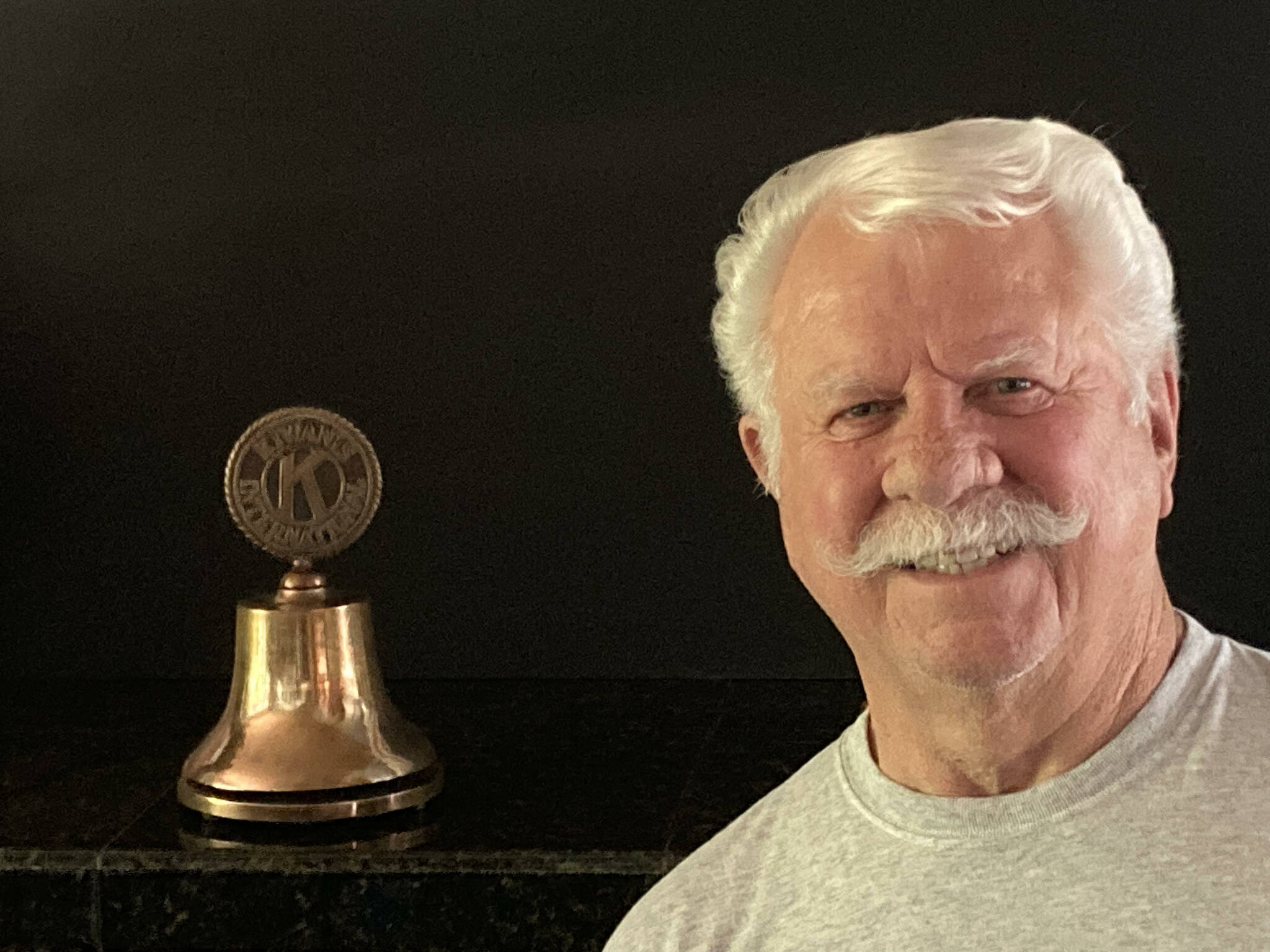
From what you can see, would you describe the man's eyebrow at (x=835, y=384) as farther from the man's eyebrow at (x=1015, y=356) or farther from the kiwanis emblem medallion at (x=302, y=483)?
the kiwanis emblem medallion at (x=302, y=483)

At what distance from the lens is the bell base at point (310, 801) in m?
1.16

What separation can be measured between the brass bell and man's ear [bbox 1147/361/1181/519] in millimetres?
628

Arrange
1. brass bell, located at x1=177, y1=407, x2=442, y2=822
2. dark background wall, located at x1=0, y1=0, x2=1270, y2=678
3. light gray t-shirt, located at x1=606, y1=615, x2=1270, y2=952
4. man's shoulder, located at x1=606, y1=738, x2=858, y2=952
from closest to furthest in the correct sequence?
1. light gray t-shirt, located at x1=606, y1=615, x2=1270, y2=952
2. man's shoulder, located at x1=606, y1=738, x2=858, y2=952
3. brass bell, located at x1=177, y1=407, x2=442, y2=822
4. dark background wall, located at x1=0, y1=0, x2=1270, y2=678

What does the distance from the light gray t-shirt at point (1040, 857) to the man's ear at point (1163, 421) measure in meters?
0.09

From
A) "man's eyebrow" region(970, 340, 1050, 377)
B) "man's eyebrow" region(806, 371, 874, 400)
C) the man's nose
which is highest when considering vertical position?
"man's eyebrow" region(970, 340, 1050, 377)

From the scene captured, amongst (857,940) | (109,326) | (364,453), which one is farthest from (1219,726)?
(109,326)

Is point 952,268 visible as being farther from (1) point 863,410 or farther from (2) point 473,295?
(2) point 473,295

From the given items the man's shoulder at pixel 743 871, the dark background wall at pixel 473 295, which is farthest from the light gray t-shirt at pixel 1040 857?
the dark background wall at pixel 473 295

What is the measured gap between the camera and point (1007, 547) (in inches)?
29.4

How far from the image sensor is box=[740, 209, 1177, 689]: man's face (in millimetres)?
749

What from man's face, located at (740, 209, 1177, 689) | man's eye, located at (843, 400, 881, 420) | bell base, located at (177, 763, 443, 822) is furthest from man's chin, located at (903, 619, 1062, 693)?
bell base, located at (177, 763, 443, 822)

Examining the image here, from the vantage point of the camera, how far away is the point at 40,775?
1.31 meters

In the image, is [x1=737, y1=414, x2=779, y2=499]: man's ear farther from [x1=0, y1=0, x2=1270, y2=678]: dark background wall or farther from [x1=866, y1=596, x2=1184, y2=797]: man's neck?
[x1=0, y1=0, x2=1270, y2=678]: dark background wall

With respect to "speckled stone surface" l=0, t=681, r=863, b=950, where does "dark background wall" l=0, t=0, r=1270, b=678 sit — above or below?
above
